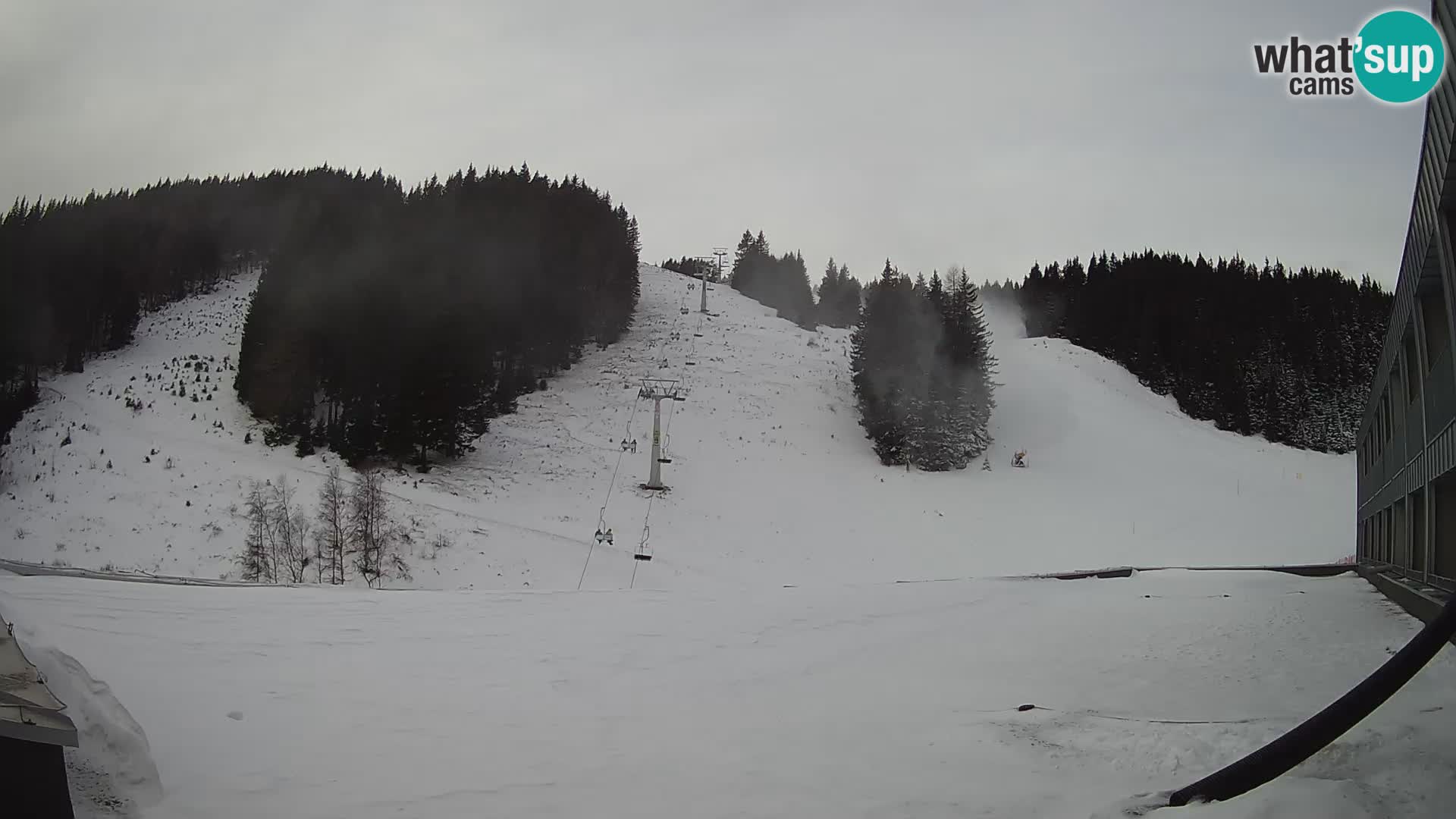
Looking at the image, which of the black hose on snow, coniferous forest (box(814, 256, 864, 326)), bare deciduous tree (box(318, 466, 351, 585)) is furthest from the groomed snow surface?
coniferous forest (box(814, 256, 864, 326))

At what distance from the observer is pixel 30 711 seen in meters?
3.20

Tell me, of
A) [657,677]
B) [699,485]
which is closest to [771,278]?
[699,485]

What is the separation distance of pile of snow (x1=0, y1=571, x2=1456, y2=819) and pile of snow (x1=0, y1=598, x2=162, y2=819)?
0.69 ft

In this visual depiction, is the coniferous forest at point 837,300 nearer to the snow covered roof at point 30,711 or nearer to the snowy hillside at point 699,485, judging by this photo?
the snowy hillside at point 699,485

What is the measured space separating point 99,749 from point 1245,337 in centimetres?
6748

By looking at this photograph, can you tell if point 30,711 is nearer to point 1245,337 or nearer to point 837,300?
point 1245,337

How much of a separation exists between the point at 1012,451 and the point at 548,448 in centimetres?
2584

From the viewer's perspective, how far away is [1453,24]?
5785mm

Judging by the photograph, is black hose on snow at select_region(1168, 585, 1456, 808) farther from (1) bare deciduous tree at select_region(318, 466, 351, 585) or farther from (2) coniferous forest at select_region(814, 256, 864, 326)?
(2) coniferous forest at select_region(814, 256, 864, 326)

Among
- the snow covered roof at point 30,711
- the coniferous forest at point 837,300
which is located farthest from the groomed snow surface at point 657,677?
the coniferous forest at point 837,300

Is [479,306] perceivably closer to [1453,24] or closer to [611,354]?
[611,354]

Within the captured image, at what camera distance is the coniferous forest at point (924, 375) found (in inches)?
1751

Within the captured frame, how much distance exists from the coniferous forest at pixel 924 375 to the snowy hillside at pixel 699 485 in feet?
5.93

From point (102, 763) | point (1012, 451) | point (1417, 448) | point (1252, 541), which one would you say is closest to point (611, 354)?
point (1012, 451)
